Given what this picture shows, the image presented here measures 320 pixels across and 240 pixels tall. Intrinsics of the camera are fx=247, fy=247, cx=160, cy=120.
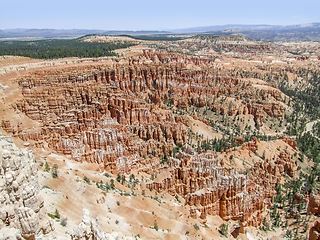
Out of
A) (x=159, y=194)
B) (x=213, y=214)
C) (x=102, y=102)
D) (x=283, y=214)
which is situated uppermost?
(x=102, y=102)

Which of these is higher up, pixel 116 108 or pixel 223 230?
pixel 116 108

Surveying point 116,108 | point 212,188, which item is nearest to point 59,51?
point 116,108

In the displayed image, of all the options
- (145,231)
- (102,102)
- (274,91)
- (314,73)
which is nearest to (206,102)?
(274,91)

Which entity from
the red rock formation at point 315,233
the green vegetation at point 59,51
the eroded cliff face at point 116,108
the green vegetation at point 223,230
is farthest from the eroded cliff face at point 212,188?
the green vegetation at point 59,51

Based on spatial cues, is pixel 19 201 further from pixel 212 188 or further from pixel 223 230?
pixel 212 188

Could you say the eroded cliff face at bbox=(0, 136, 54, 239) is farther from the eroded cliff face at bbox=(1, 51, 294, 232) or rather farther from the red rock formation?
the red rock formation

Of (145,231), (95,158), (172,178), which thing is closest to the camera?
(145,231)

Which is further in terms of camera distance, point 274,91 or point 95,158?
point 274,91

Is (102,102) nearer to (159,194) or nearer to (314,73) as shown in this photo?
(159,194)
